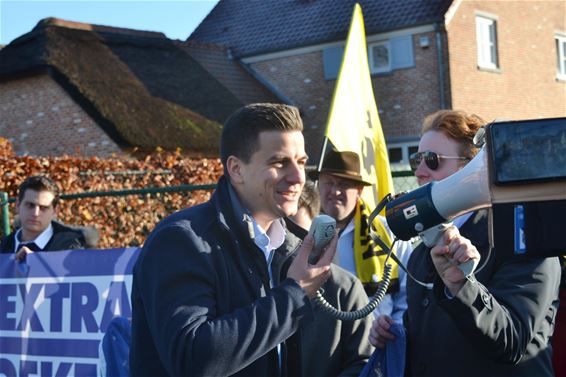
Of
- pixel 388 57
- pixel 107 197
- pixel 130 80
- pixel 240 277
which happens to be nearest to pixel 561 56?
pixel 388 57

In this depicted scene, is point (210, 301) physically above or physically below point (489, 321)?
above

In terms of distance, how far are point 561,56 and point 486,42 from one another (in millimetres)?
4434

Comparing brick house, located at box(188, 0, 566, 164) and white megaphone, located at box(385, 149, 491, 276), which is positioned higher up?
brick house, located at box(188, 0, 566, 164)

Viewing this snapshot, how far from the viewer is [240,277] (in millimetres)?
2695

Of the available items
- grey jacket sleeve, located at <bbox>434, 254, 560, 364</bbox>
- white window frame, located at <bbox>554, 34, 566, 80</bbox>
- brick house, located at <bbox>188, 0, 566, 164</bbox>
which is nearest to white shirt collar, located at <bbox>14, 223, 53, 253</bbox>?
grey jacket sleeve, located at <bbox>434, 254, 560, 364</bbox>

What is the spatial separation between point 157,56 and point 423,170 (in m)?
24.3

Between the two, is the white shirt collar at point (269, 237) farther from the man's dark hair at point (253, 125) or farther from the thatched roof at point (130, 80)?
the thatched roof at point (130, 80)

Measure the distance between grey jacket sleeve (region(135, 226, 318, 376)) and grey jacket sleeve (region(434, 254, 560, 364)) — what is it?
520 mm

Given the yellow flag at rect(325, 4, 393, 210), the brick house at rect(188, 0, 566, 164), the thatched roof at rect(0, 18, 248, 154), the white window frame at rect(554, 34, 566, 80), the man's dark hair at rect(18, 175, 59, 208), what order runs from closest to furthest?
1. the yellow flag at rect(325, 4, 393, 210)
2. the man's dark hair at rect(18, 175, 59, 208)
3. the thatched roof at rect(0, 18, 248, 154)
4. the brick house at rect(188, 0, 566, 164)
5. the white window frame at rect(554, 34, 566, 80)

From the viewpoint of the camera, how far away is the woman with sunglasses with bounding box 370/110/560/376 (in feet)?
8.78

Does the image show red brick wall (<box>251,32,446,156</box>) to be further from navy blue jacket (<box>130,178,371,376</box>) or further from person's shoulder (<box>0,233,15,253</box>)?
navy blue jacket (<box>130,178,371,376</box>)

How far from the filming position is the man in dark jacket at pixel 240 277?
8.12 feet

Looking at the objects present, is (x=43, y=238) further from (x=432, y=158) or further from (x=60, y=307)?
(x=432, y=158)

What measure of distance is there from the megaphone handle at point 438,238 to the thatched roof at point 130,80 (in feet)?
61.3
